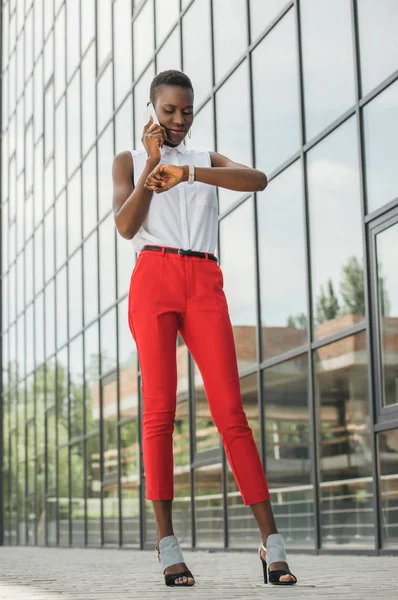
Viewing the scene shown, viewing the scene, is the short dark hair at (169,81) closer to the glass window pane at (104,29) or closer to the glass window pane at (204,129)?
the glass window pane at (204,129)

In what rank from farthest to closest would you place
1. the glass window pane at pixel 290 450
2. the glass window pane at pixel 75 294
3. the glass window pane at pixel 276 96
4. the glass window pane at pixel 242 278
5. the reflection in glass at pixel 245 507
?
1. the glass window pane at pixel 75 294
2. the glass window pane at pixel 242 278
3. the reflection in glass at pixel 245 507
4. the glass window pane at pixel 276 96
5. the glass window pane at pixel 290 450

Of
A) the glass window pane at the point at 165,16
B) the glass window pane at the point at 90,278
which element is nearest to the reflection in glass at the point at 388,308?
the glass window pane at the point at 165,16

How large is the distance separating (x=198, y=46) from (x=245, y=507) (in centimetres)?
503

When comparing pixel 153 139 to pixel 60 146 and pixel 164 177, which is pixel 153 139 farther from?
pixel 60 146

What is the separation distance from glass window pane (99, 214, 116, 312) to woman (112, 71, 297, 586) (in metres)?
11.0

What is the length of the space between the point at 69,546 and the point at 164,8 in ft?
28.8

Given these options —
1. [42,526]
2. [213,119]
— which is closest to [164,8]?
[213,119]

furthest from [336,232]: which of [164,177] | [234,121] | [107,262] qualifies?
[107,262]

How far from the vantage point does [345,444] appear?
7.43m

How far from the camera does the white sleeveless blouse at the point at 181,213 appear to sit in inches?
145

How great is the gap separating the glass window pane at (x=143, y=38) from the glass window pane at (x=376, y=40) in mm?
6053

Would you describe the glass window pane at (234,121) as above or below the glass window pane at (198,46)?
below

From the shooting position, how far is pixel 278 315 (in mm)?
8844

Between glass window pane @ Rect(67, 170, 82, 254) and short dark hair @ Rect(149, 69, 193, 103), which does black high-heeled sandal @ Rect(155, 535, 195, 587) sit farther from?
glass window pane @ Rect(67, 170, 82, 254)
